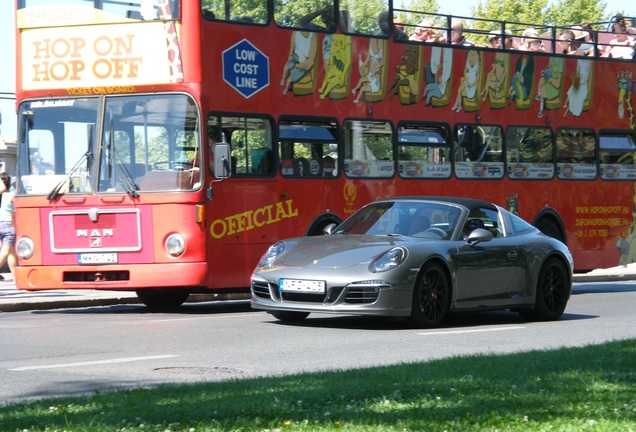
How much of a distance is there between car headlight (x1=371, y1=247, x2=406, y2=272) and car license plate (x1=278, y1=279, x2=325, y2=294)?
0.58 meters

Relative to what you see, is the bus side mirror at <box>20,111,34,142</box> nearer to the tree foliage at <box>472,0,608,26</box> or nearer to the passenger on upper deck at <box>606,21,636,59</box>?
the passenger on upper deck at <box>606,21,636,59</box>

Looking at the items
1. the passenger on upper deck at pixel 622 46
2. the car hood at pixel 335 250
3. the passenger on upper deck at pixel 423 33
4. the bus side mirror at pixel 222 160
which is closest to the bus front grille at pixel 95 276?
the bus side mirror at pixel 222 160

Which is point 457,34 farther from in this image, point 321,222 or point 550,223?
point 321,222

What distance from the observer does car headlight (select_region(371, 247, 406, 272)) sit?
14055 mm

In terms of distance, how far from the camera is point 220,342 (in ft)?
42.1

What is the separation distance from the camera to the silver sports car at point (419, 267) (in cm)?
1403

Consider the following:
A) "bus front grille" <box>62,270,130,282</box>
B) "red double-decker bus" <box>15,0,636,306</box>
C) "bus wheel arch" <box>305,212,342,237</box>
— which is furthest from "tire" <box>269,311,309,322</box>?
"bus wheel arch" <box>305,212,342,237</box>

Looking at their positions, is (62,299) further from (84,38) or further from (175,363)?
(175,363)

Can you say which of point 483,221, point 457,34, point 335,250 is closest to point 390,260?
point 335,250

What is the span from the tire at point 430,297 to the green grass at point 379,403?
15.5 ft

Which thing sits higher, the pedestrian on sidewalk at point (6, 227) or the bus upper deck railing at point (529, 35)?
the bus upper deck railing at point (529, 35)

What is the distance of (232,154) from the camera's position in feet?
58.1

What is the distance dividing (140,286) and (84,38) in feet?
10.7

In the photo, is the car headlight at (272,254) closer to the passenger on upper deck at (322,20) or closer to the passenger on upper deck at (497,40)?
the passenger on upper deck at (322,20)
